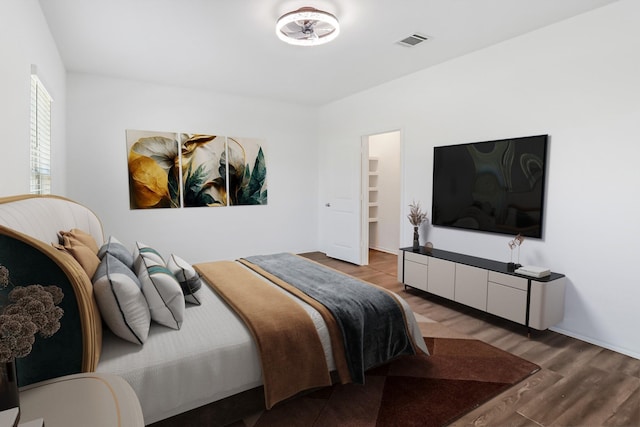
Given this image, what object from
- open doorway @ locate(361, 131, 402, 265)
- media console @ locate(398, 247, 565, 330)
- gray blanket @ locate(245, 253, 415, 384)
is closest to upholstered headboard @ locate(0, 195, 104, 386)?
gray blanket @ locate(245, 253, 415, 384)

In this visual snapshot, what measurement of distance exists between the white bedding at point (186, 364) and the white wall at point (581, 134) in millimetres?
2751

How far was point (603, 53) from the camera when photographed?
8.98 feet

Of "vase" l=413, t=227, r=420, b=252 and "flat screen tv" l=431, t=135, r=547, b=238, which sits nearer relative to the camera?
"flat screen tv" l=431, t=135, r=547, b=238

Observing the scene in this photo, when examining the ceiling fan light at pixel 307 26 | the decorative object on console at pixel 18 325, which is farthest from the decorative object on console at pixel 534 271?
the decorative object on console at pixel 18 325

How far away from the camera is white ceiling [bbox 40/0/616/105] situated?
270 centimetres

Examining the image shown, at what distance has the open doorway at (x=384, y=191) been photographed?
6.46 meters

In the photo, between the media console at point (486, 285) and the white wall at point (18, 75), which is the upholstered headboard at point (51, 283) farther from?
the media console at point (486, 285)

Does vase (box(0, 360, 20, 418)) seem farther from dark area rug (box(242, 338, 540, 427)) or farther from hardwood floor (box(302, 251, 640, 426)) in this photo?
hardwood floor (box(302, 251, 640, 426))

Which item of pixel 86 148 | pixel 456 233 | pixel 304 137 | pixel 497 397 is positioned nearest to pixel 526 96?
pixel 456 233

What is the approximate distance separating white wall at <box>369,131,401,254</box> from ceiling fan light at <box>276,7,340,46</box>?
11.6ft

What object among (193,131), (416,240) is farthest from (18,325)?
(193,131)

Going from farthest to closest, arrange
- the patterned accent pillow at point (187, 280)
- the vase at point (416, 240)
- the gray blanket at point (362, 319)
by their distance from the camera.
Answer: the vase at point (416, 240) < the patterned accent pillow at point (187, 280) < the gray blanket at point (362, 319)

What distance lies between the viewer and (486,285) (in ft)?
10.6

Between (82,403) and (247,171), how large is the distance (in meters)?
4.66
